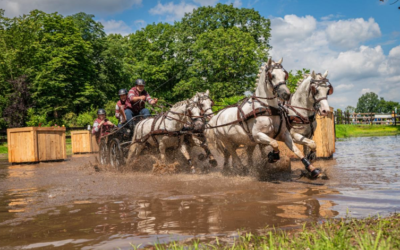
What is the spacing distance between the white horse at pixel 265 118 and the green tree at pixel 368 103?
14694cm

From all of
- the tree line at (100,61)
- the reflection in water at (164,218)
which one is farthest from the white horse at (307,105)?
the tree line at (100,61)

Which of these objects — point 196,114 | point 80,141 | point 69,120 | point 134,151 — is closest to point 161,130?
point 196,114

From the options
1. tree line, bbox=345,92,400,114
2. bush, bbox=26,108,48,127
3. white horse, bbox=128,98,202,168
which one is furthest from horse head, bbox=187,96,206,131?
tree line, bbox=345,92,400,114

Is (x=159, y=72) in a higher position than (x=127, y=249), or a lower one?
higher

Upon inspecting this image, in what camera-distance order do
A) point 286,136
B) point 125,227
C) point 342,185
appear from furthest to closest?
point 286,136
point 342,185
point 125,227

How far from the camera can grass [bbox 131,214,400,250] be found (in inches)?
132

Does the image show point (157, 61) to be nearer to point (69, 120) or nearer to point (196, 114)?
point (69, 120)

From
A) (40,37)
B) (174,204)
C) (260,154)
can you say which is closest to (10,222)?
(174,204)

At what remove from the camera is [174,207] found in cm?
610

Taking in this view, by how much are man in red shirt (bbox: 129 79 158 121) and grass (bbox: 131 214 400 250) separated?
796 cm

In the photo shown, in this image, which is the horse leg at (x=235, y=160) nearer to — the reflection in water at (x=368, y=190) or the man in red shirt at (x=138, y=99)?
the reflection in water at (x=368, y=190)

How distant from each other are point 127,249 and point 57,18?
42.6 meters

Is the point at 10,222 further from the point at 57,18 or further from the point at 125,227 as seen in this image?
the point at 57,18

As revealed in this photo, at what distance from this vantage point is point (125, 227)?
16.4 ft
